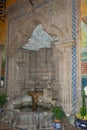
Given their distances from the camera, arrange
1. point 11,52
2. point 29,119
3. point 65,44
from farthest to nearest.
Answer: point 11,52 < point 29,119 < point 65,44

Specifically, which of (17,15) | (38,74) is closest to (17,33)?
(17,15)

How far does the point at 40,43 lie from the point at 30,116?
376 cm

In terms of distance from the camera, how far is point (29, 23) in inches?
340

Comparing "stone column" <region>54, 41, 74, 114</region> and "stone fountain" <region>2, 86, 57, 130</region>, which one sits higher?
"stone column" <region>54, 41, 74, 114</region>

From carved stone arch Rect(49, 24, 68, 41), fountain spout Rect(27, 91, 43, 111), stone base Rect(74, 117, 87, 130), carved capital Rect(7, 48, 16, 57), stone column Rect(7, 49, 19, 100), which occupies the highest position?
carved stone arch Rect(49, 24, 68, 41)

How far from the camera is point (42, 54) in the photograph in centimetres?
1021

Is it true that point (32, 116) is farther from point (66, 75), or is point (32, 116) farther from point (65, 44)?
point (65, 44)

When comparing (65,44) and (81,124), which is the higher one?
(65,44)

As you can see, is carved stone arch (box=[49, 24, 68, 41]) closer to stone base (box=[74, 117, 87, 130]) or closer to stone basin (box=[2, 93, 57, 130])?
stone basin (box=[2, 93, 57, 130])

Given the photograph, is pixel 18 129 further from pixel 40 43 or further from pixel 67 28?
pixel 40 43

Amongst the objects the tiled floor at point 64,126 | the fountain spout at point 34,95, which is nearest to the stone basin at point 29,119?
the tiled floor at point 64,126

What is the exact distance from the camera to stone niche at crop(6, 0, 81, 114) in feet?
22.9

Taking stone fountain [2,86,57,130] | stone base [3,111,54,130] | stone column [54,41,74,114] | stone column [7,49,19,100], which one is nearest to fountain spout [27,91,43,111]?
stone fountain [2,86,57,130]

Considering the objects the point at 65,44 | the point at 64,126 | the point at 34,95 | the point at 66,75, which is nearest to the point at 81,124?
the point at 64,126
